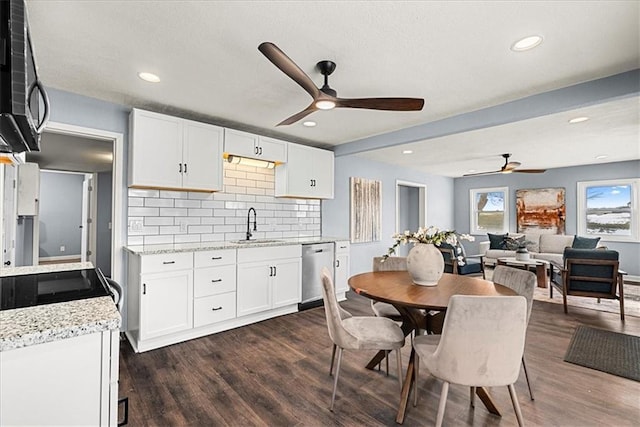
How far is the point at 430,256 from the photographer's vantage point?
2291mm

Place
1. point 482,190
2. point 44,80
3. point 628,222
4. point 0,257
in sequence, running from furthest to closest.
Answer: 1. point 482,190
2. point 628,222
3. point 44,80
4. point 0,257

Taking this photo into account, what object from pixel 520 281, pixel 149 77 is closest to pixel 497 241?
pixel 520 281

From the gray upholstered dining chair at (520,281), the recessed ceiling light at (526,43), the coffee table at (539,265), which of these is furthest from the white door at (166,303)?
the coffee table at (539,265)

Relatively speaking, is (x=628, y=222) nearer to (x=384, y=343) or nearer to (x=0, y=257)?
(x=384, y=343)

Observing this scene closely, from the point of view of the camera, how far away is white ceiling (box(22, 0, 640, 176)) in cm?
178

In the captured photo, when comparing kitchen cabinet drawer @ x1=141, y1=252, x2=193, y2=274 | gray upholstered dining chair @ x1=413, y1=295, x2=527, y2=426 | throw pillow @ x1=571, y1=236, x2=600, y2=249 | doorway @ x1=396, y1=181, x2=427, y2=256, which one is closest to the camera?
gray upholstered dining chair @ x1=413, y1=295, x2=527, y2=426

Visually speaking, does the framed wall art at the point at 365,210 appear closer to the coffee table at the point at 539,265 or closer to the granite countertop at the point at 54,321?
the coffee table at the point at 539,265

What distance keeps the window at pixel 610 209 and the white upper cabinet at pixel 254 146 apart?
6.69m

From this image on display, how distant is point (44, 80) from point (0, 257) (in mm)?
1499

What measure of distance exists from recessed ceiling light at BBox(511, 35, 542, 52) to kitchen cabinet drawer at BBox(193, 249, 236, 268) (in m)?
3.04

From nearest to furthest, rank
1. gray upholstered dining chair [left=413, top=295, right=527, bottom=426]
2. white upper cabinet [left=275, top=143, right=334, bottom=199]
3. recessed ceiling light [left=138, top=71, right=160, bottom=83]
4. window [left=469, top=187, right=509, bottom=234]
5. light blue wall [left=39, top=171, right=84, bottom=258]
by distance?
gray upholstered dining chair [left=413, top=295, right=527, bottom=426] < recessed ceiling light [left=138, top=71, right=160, bottom=83] < white upper cabinet [left=275, top=143, right=334, bottom=199] < window [left=469, top=187, right=509, bottom=234] < light blue wall [left=39, top=171, right=84, bottom=258]

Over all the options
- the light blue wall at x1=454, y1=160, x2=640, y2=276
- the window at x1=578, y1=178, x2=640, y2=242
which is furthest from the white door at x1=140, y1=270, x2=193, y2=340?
the window at x1=578, y1=178, x2=640, y2=242

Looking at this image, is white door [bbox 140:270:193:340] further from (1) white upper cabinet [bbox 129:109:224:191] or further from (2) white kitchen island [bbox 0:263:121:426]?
(2) white kitchen island [bbox 0:263:121:426]

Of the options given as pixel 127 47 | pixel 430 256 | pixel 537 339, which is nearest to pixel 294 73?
pixel 127 47
